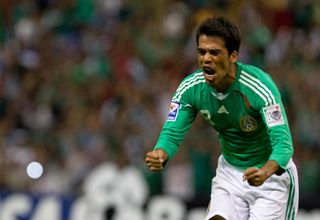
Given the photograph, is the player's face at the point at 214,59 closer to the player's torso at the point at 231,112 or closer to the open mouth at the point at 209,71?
the open mouth at the point at 209,71

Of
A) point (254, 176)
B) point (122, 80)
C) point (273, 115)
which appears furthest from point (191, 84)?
point (122, 80)

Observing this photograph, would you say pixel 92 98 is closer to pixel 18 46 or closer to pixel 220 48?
pixel 18 46

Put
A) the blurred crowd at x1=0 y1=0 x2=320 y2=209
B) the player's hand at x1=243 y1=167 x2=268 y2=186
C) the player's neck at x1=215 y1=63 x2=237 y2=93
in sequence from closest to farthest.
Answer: the player's hand at x1=243 y1=167 x2=268 y2=186
the player's neck at x1=215 y1=63 x2=237 y2=93
the blurred crowd at x1=0 y1=0 x2=320 y2=209

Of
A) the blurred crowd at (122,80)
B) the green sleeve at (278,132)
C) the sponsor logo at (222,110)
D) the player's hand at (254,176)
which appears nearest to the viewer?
the player's hand at (254,176)

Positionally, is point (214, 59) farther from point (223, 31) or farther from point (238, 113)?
point (238, 113)

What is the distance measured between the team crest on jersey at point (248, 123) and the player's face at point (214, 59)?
0.31 meters

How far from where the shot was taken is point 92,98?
13.7 m

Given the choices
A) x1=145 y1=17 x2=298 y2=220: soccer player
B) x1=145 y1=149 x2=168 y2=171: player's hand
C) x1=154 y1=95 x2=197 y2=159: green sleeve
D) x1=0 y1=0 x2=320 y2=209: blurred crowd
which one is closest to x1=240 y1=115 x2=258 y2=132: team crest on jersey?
x1=145 y1=17 x2=298 y2=220: soccer player

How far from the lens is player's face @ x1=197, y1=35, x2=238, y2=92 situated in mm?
7074

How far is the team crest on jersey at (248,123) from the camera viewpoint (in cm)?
735

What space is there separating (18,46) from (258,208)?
8061mm

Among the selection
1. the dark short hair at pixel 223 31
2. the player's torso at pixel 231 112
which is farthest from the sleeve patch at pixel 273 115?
the dark short hair at pixel 223 31

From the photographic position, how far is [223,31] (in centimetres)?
710

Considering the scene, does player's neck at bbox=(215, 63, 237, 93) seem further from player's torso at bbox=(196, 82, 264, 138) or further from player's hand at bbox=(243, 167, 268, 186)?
player's hand at bbox=(243, 167, 268, 186)
